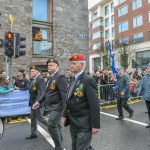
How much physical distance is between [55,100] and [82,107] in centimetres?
154

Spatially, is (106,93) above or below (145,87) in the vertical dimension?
below

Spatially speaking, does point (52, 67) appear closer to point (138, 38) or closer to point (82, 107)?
point (82, 107)

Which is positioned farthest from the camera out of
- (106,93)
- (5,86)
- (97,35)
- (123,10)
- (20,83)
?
(97,35)

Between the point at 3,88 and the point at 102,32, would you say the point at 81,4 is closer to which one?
the point at 3,88

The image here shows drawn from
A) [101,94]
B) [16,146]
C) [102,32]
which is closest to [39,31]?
[101,94]

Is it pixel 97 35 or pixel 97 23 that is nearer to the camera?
pixel 97 35

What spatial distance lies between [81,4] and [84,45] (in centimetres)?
343

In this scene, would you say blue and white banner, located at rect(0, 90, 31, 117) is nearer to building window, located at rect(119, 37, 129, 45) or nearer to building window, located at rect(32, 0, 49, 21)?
building window, located at rect(32, 0, 49, 21)

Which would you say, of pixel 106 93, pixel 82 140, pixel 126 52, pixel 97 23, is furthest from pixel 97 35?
pixel 82 140

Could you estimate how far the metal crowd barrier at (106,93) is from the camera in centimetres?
1256

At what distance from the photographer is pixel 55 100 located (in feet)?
16.8

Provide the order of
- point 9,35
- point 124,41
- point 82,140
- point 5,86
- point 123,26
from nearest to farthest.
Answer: point 82,140 → point 5,86 → point 9,35 → point 124,41 → point 123,26

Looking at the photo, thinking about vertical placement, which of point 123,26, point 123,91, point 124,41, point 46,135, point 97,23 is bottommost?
point 46,135

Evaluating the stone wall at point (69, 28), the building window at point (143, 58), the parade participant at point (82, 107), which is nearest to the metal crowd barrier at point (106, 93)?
the stone wall at point (69, 28)
